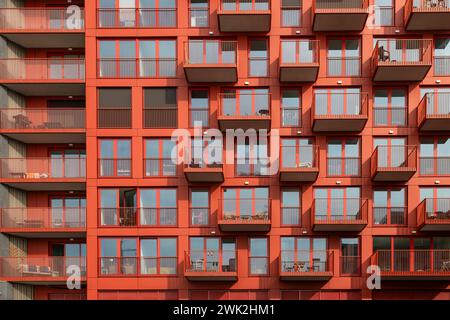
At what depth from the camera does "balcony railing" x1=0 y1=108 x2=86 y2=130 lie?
27.1 m

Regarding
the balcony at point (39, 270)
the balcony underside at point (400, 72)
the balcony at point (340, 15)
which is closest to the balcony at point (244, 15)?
the balcony at point (340, 15)

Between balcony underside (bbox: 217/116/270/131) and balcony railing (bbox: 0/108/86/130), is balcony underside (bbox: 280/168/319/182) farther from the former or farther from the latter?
balcony railing (bbox: 0/108/86/130)

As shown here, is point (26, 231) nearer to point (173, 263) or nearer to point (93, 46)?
point (173, 263)

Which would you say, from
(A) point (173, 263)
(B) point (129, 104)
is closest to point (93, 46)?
(B) point (129, 104)

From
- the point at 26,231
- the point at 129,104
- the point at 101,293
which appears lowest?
the point at 101,293

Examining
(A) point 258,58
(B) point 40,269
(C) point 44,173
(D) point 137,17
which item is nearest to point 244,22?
(A) point 258,58

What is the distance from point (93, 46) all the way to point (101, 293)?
38.9 feet

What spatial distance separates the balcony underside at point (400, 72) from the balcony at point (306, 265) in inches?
344

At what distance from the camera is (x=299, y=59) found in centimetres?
2644

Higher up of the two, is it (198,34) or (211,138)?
(198,34)

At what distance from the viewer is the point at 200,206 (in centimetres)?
2644

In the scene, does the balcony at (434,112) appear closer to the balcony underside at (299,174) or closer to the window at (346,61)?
the window at (346,61)

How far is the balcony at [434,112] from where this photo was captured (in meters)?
25.3

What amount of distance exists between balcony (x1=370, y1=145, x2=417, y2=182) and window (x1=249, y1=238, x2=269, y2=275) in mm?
6148
